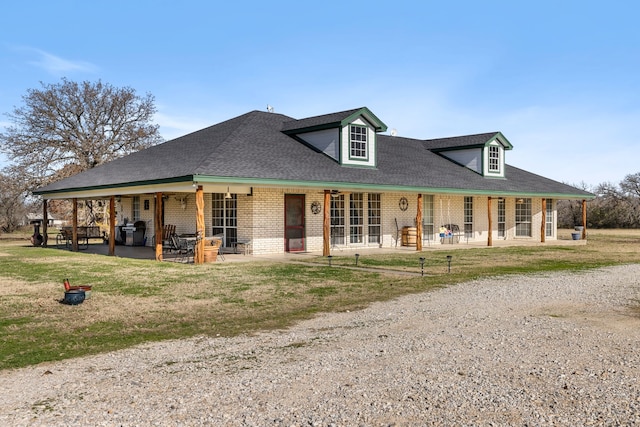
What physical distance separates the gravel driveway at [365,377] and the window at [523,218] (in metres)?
21.6

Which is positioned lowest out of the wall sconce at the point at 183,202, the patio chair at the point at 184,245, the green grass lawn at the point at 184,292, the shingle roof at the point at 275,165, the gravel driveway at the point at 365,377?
the gravel driveway at the point at 365,377

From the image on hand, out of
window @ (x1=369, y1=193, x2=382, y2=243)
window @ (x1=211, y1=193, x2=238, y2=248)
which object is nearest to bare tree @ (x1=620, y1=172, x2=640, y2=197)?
window @ (x1=369, y1=193, x2=382, y2=243)

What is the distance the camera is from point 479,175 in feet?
90.2

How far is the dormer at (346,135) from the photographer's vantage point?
21.7m

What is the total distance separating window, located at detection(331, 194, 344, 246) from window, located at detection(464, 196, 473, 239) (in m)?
7.63

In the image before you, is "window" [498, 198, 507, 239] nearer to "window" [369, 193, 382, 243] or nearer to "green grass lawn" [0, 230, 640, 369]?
"window" [369, 193, 382, 243]

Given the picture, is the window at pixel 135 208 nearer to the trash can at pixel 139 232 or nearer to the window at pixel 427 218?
the trash can at pixel 139 232

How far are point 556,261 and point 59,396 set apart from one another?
16.3m

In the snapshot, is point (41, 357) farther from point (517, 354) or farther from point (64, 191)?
point (64, 191)

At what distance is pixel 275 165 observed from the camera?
18.7m

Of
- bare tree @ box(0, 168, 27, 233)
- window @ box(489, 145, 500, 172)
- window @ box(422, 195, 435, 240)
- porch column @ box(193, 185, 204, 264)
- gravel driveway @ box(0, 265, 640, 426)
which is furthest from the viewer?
bare tree @ box(0, 168, 27, 233)

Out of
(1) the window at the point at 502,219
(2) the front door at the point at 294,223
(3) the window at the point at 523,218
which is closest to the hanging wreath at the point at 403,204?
(2) the front door at the point at 294,223

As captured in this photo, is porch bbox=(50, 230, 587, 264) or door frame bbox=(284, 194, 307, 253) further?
door frame bbox=(284, 194, 307, 253)

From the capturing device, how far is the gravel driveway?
4629mm
